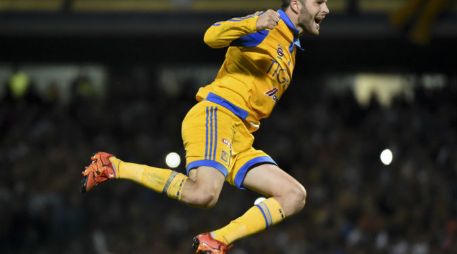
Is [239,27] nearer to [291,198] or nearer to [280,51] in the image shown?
[280,51]

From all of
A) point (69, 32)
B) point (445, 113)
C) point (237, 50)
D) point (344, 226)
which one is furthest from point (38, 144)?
point (237, 50)

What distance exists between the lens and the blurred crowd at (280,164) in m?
13.5

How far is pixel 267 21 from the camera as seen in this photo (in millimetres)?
7160

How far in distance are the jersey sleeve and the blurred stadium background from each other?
628 cm

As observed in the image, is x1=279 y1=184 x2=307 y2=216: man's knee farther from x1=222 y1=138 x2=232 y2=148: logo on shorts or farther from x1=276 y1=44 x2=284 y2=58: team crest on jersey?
x1=276 y1=44 x2=284 y2=58: team crest on jersey

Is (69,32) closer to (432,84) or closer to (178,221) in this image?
(178,221)

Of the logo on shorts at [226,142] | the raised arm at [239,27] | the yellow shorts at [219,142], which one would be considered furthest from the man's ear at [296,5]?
the logo on shorts at [226,142]

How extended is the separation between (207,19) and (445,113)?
→ 4339mm

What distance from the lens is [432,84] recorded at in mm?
17156

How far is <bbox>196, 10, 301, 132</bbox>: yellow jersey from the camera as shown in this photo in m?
7.73

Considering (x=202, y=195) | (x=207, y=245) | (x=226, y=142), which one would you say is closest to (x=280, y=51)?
(x=226, y=142)

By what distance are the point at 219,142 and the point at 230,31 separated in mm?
846

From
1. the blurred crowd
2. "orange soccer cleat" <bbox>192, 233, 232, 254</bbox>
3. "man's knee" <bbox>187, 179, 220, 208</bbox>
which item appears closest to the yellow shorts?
"man's knee" <bbox>187, 179, 220, 208</bbox>

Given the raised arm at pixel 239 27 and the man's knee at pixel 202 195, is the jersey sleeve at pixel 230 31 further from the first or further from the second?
the man's knee at pixel 202 195
